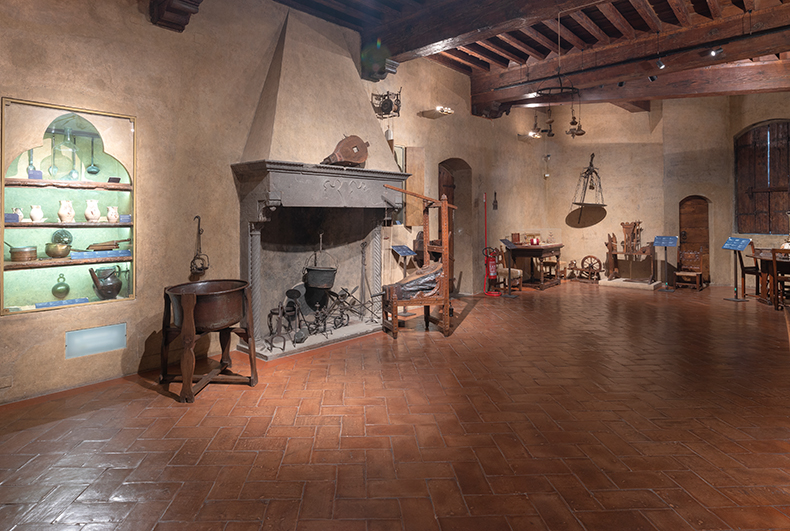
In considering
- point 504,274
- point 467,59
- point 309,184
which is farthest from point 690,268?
Result: point 309,184

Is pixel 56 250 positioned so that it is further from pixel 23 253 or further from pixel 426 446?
pixel 426 446

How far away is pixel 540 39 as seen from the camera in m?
7.39

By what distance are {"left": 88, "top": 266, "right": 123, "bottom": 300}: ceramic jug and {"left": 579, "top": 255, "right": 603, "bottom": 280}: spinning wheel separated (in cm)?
1025

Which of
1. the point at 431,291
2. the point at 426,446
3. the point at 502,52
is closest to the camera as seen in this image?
the point at 426,446

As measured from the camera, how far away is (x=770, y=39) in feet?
19.7

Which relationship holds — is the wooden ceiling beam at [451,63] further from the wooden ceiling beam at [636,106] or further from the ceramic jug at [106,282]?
the ceramic jug at [106,282]

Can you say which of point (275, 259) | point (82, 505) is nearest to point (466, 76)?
point (275, 259)

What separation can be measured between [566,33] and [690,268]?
20.6 ft

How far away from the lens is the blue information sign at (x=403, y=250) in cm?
751

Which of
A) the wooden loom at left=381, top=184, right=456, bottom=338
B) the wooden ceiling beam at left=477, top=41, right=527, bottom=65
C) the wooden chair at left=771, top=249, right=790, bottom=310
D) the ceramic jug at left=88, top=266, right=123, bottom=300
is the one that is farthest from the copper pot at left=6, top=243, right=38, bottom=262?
the wooden chair at left=771, top=249, right=790, bottom=310

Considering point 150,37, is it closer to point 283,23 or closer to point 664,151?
point 283,23

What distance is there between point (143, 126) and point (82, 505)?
3.53m

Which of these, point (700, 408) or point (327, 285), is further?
point (327, 285)

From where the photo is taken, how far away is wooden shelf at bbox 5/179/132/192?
3.94 m
